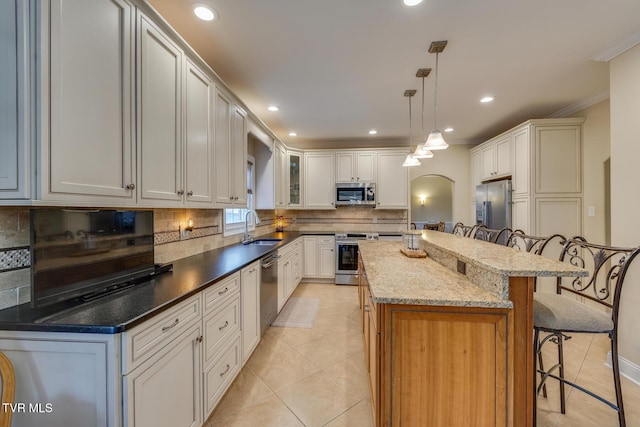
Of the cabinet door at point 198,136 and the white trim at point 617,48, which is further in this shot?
the white trim at point 617,48

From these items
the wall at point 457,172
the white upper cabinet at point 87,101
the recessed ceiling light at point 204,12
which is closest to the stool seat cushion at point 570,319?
the white upper cabinet at point 87,101

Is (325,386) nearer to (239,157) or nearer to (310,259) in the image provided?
(239,157)

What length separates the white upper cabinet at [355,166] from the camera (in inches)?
188

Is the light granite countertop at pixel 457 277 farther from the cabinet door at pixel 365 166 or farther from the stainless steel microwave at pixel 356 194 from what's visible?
the cabinet door at pixel 365 166

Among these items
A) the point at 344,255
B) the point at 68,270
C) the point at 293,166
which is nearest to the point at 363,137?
the point at 293,166

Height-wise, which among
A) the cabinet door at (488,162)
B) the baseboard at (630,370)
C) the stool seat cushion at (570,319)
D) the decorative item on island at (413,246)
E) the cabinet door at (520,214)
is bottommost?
the baseboard at (630,370)

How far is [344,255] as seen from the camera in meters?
4.45

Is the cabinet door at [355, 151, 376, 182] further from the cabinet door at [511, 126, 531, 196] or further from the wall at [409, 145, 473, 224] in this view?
the cabinet door at [511, 126, 531, 196]

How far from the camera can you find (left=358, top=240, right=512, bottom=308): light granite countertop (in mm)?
1197

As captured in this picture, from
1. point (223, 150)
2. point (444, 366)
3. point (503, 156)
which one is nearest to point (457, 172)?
point (503, 156)

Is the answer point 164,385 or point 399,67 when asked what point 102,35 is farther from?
point 399,67

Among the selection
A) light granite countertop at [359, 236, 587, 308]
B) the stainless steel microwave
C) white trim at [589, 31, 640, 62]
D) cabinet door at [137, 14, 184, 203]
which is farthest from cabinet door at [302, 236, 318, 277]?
white trim at [589, 31, 640, 62]

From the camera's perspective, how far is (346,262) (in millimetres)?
4453

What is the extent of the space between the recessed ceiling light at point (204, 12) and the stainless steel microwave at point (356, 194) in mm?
3300
